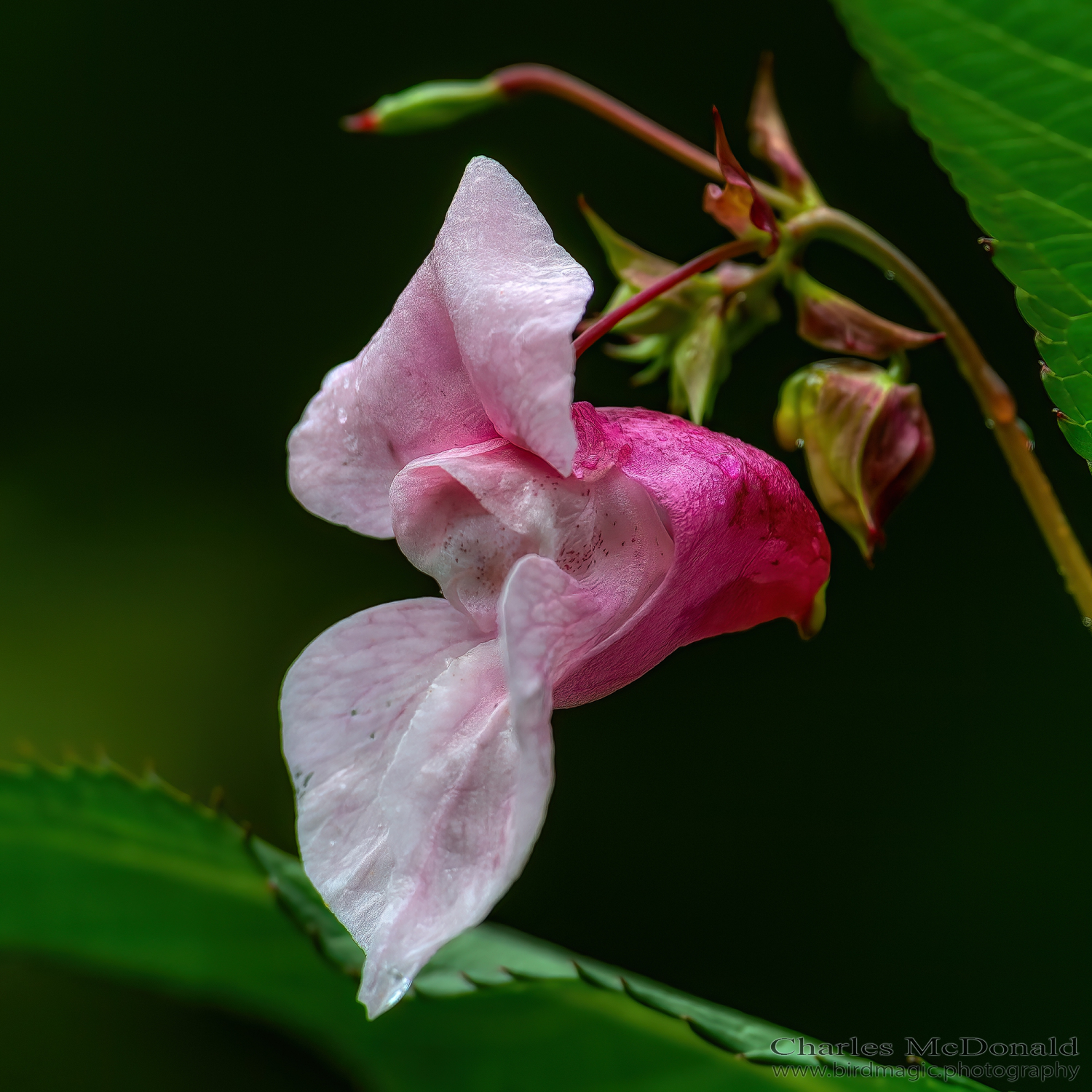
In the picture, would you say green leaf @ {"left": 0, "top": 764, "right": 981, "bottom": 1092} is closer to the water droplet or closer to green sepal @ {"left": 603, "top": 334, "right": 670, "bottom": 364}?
the water droplet

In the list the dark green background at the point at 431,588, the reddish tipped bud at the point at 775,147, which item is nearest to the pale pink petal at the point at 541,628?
the reddish tipped bud at the point at 775,147

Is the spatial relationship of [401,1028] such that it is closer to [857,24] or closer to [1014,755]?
[857,24]

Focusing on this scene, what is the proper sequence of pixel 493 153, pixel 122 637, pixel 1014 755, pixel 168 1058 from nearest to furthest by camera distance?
pixel 168 1058
pixel 1014 755
pixel 493 153
pixel 122 637

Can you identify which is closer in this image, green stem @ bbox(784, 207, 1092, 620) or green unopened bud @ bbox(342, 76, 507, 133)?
green stem @ bbox(784, 207, 1092, 620)

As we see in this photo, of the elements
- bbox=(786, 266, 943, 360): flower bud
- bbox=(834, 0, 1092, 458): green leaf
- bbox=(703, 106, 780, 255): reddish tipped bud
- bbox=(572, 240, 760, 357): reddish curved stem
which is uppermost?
bbox=(834, 0, 1092, 458): green leaf

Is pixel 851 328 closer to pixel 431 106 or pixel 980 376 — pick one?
pixel 980 376

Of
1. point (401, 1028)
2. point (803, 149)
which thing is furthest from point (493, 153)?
point (401, 1028)

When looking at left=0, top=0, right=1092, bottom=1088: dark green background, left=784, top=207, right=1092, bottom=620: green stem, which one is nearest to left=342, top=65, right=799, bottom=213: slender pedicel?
left=784, top=207, right=1092, bottom=620: green stem
